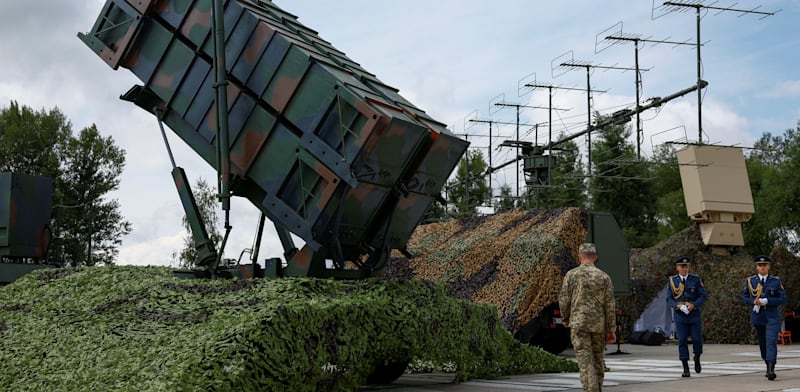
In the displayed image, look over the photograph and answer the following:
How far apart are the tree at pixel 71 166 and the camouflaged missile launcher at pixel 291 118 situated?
3084cm

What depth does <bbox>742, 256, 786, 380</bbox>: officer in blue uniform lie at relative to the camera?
36.4 ft

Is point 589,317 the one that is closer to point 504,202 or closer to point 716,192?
point 716,192

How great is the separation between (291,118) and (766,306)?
705 centimetres

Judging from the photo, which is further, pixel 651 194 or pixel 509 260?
pixel 651 194

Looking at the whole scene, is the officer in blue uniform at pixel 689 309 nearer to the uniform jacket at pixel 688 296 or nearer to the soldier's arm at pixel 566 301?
the uniform jacket at pixel 688 296

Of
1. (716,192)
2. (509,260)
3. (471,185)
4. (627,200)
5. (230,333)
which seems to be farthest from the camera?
(471,185)

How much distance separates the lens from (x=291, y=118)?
979 cm

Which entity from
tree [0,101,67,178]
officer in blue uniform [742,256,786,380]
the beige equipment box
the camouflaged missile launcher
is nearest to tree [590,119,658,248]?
the beige equipment box

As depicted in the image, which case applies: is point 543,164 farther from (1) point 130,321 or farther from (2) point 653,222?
(1) point 130,321

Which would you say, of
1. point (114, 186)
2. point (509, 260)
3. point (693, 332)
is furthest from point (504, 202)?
point (693, 332)

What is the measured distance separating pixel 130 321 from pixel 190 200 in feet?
7.96

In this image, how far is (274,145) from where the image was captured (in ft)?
32.6

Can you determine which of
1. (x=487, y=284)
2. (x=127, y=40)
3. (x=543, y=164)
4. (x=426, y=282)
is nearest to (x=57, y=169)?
(x=543, y=164)

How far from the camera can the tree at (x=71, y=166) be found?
40031 mm
